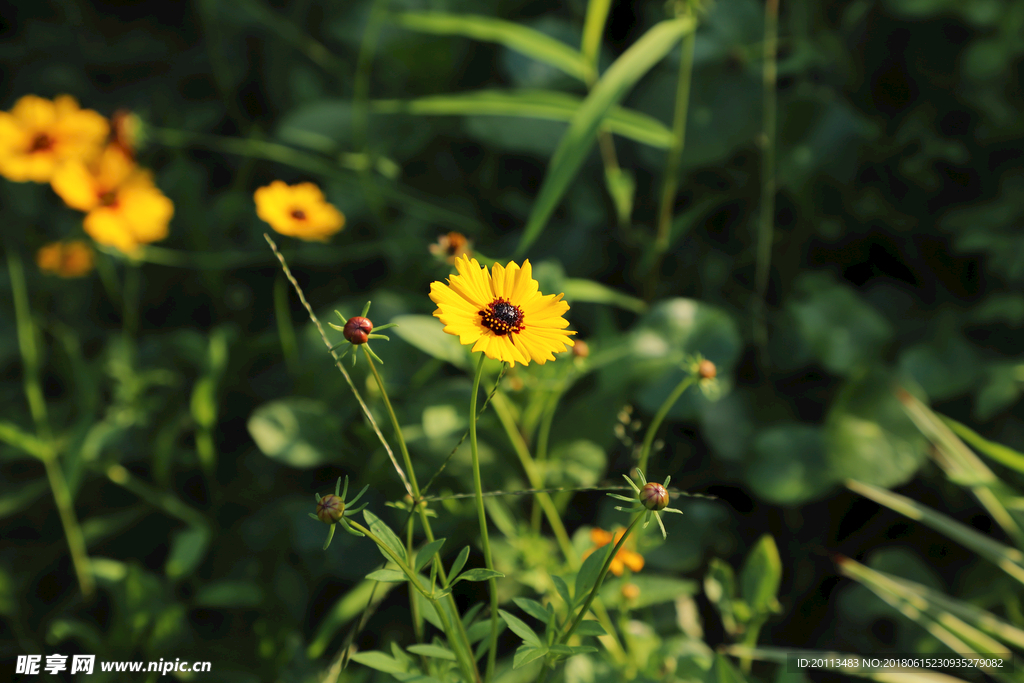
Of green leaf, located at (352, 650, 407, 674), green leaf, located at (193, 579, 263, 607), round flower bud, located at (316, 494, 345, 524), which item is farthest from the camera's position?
green leaf, located at (193, 579, 263, 607)

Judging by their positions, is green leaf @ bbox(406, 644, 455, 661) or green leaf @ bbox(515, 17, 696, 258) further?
green leaf @ bbox(515, 17, 696, 258)

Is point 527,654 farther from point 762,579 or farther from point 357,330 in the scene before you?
point 762,579

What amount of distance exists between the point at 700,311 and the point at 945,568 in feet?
1.72

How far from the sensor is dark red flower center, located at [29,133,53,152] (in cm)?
107

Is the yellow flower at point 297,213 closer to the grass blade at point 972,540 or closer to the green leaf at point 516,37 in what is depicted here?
the green leaf at point 516,37

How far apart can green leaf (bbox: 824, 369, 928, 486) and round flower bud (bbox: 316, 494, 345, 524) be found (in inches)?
28.4

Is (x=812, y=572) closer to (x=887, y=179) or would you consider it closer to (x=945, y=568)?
(x=945, y=568)

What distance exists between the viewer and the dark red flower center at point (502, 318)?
52 centimetres

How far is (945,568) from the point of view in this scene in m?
0.99

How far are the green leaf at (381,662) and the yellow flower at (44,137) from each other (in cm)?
93

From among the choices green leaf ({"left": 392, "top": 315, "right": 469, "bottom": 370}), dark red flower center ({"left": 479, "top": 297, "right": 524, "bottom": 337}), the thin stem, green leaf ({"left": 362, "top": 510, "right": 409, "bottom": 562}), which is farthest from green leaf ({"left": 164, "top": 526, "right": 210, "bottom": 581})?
the thin stem

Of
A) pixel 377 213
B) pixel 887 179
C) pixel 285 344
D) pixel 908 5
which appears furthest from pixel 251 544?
pixel 908 5

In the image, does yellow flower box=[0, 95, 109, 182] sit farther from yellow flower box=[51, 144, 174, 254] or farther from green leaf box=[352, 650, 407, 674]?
green leaf box=[352, 650, 407, 674]

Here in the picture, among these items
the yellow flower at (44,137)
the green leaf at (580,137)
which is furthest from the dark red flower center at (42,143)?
the green leaf at (580,137)
